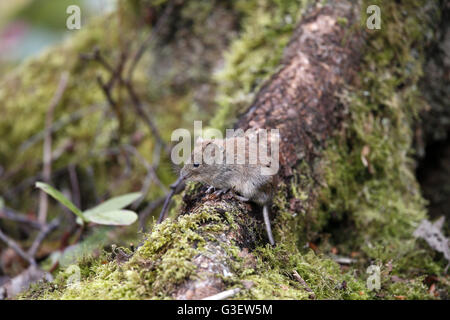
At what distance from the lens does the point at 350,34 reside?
3449mm

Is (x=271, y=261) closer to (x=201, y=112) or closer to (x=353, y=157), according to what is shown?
(x=353, y=157)

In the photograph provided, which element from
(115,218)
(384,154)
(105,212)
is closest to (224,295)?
(115,218)

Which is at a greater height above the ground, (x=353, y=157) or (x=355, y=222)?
(x=353, y=157)

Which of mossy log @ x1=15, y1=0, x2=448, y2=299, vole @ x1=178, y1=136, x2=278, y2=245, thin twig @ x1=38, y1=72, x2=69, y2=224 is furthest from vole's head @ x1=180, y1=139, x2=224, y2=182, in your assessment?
thin twig @ x1=38, y1=72, x2=69, y2=224

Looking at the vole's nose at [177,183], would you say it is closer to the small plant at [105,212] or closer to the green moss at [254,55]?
the small plant at [105,212]

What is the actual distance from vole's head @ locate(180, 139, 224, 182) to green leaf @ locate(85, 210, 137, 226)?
512 mm

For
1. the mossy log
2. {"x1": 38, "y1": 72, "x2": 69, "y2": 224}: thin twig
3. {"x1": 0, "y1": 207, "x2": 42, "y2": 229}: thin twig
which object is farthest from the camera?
{"x1": 38, "y1": 72, "x2": 69, "y2": 224}: thin twig

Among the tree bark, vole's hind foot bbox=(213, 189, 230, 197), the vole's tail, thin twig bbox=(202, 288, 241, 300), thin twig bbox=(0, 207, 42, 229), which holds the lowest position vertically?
thin twig bbox=(0, 207, 42, 229)

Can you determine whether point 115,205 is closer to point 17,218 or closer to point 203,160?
point 203,160

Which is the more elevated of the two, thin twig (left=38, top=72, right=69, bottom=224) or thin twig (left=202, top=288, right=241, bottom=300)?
thin twig (left=38, top=72, right=69, bottom=224)

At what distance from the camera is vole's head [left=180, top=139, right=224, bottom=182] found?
2.85m

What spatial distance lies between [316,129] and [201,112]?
2.25 m

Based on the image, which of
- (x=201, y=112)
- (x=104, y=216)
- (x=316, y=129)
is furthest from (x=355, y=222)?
(x=201, y=112)

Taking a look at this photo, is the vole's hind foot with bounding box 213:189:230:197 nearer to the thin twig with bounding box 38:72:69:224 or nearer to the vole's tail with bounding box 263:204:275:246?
the vole's tail with bounding box 263:204:275:246
